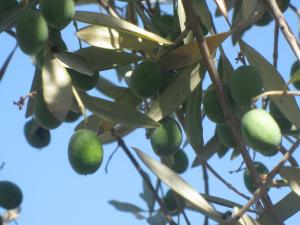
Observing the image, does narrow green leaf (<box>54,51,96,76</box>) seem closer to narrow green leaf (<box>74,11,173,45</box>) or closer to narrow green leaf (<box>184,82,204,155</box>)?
narrow green leaf (<box>74,11,173,45</box>)

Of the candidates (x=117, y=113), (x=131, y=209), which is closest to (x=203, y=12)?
(x=117, y=113)

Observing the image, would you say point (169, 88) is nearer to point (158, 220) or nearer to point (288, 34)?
point (288, 34)

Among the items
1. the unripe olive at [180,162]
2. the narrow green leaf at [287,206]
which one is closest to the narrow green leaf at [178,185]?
the narrow green leaf at [287,206]

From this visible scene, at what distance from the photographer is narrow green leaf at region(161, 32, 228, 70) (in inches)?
65.0

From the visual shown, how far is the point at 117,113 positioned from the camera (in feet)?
5.24

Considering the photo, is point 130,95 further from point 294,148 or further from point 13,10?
point 294,148

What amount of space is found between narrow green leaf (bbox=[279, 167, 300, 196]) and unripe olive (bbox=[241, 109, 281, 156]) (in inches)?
3.9

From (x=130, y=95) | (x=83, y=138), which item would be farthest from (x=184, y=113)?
(x=83, y=138)

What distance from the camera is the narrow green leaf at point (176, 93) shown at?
1.67 metres

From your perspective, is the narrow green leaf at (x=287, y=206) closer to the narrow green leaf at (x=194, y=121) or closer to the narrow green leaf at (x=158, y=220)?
the narrow green leaf at (x=194, y=121)

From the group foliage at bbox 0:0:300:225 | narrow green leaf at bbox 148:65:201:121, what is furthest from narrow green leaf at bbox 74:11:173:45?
narrow green leaf at bbox 148:65:201:121

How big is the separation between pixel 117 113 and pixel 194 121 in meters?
0.23

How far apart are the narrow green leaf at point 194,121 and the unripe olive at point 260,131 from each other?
31cm

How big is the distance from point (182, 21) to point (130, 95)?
0.71 ft
